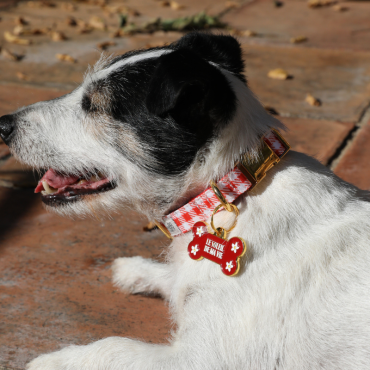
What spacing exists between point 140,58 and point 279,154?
2.86 ft

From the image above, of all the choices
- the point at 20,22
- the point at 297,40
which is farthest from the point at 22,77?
the point at 297,40

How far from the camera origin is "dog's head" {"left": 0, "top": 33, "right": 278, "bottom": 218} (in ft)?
6.78

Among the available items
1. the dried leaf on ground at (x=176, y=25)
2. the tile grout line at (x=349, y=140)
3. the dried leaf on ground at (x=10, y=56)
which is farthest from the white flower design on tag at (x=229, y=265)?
the dried leaf on ground at (x=176, y=25)

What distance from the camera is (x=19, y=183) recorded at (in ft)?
11.6

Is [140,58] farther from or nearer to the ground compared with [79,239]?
farther from the ground

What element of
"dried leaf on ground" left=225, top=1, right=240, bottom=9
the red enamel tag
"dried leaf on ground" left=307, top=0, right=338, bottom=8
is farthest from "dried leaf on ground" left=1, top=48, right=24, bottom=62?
"dried leaf on ground" left=307, top=0, right=338, bottom=8

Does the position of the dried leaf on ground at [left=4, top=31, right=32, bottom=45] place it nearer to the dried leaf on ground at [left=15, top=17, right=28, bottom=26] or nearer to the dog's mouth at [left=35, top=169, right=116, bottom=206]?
the dried leaf on ground at [left=15, top=17, right=28, bottom=26]

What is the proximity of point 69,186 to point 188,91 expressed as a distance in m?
0.91

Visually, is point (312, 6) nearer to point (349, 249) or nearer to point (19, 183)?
point (19, 183)

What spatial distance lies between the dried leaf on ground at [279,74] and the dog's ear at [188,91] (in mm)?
3333

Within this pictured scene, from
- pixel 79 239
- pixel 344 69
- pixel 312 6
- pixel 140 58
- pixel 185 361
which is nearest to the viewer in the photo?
pixel 185 361

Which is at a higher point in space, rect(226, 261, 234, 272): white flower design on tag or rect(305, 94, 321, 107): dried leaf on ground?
rect(226, 261, 234, 272): white flower design on tag

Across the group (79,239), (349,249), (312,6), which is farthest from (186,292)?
(312,6)

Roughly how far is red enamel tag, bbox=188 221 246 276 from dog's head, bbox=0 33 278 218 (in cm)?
24
